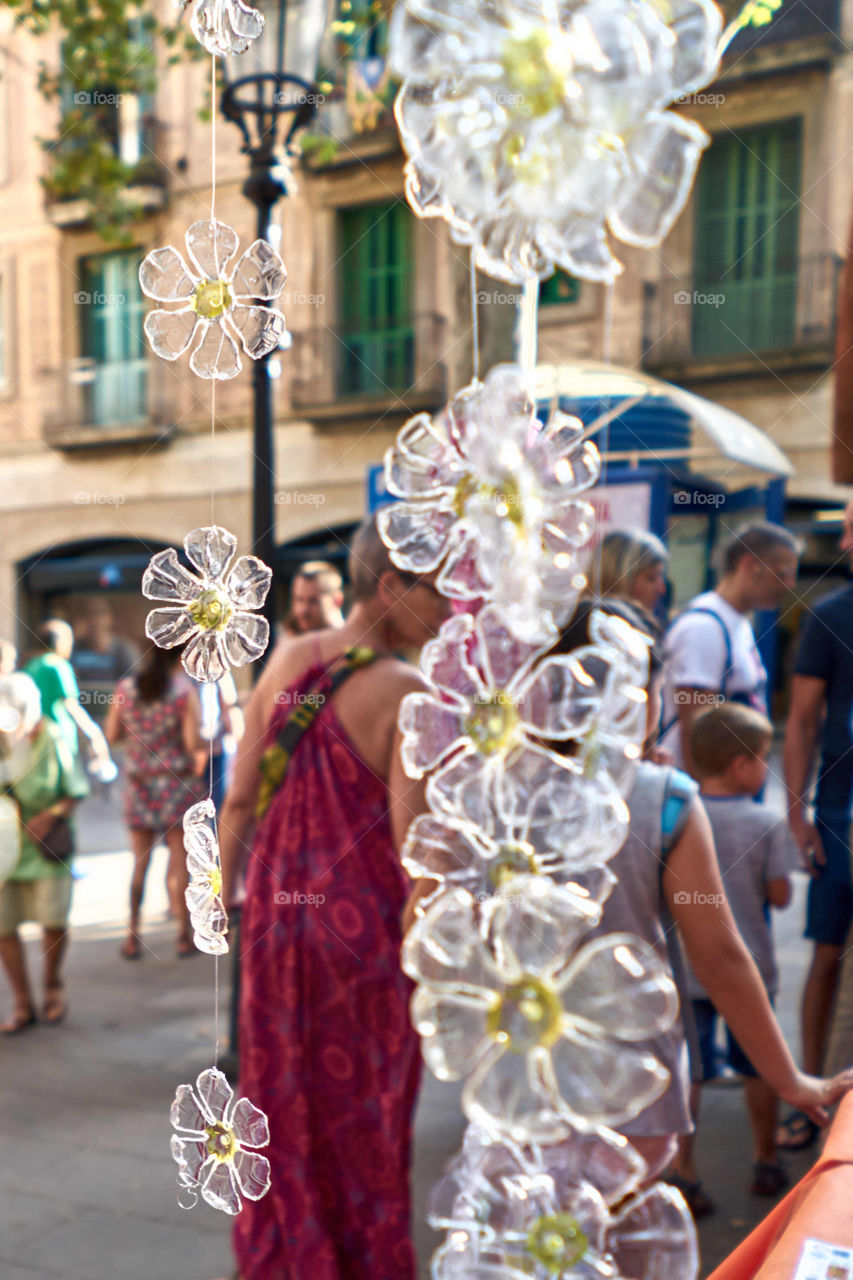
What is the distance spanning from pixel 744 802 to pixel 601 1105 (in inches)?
91.6

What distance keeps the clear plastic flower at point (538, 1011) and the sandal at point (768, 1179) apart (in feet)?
8.09

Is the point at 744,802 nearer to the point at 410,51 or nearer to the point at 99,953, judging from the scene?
the point at 410,51

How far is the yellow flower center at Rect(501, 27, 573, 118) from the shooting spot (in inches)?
18.5

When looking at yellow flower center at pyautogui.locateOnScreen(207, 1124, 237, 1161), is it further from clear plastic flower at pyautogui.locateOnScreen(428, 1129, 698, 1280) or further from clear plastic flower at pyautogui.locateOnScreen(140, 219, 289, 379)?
clear plastic flower at pyautogui.locateOnScreen(140, 219, 289, 379)

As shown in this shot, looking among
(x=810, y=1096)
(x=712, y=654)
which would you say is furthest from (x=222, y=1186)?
(x=712, y=654)

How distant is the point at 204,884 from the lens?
73 cm

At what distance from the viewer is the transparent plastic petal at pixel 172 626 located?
75 cm

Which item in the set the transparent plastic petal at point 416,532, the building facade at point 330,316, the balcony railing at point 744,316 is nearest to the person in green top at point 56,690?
the transparent plastic petal at point 416,532

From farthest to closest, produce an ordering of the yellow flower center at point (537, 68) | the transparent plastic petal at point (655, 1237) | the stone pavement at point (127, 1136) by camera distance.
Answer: the stone pavement at point (127, 1136), the transparent plastic petal at point (655, 1237), the yellow flower center at point (537, 68)

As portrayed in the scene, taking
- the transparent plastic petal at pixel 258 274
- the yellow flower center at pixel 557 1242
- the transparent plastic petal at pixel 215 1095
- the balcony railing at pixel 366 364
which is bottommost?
the transparent plastic petal at pixel 215 1095

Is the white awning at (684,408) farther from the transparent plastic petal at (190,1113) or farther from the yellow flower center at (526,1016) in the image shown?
the yellow flower center at (526,1016)

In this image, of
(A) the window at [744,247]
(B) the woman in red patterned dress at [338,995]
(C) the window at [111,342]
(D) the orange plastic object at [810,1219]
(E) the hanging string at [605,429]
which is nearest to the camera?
(D) the orange plastic object at [810,1219]

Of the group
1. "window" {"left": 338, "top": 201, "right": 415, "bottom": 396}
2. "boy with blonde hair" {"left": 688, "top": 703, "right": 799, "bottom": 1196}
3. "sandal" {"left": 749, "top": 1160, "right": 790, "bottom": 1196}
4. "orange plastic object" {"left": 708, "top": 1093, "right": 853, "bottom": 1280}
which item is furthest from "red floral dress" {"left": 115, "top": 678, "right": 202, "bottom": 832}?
"window" {"left": 338, "top": 201, "right": 415, "bottom": 396}

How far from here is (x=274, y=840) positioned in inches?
79.6
